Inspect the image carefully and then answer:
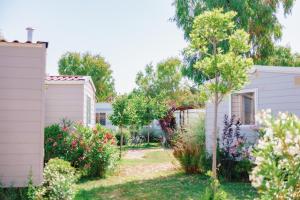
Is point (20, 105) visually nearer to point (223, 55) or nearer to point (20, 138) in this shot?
point (20, 138)

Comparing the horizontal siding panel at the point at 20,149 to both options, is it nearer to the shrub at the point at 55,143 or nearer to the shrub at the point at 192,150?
the shrub at the point at 55,143

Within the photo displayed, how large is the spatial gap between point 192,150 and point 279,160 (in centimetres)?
848

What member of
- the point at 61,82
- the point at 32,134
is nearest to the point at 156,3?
the point at 61,82

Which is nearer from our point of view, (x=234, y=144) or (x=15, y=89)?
(x=15, y=89)

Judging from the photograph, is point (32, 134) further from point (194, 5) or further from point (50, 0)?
point (194, 5)

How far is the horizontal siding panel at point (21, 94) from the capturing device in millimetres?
7269

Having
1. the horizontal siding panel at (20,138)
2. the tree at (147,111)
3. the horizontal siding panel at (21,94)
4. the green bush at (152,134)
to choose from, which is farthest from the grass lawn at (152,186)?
the green bush at (152,134)

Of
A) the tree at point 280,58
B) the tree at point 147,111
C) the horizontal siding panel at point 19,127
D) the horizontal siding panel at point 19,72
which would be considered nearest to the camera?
the horizontal siding panel at point 19,127

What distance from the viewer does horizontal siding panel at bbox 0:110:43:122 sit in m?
7.24

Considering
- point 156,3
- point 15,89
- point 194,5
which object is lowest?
point 15,89

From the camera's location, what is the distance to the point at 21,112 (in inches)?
287

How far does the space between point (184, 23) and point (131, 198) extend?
15.9 m

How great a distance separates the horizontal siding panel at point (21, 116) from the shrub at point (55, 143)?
13.3 feet

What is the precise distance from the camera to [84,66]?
157 feet
